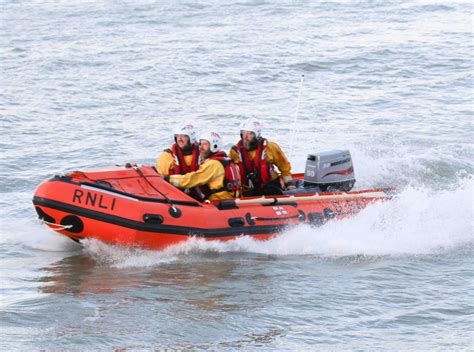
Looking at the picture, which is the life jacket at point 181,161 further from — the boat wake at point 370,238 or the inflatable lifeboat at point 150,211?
the boat wake at point 370,238

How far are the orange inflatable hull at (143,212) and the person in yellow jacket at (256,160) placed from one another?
41cm

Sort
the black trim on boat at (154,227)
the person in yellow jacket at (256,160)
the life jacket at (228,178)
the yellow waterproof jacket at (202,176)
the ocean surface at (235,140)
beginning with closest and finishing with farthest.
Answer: the ocean surface at (235,140)
the black trim on boat at (154,227)
the yellow waterproof jacket at (202,176)
the life jacket at (228,178)
the person in yellow jacket at (256,160)

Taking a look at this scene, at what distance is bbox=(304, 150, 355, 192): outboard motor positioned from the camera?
10163 mm

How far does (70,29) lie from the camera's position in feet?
69.7

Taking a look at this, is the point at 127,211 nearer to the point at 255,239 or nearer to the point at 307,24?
the point at 255,239

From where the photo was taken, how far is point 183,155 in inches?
365

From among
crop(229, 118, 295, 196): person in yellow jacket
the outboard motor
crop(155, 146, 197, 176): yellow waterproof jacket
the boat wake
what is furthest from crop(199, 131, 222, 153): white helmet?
the outboard motor

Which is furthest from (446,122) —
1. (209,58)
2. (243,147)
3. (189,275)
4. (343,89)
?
(189,275)

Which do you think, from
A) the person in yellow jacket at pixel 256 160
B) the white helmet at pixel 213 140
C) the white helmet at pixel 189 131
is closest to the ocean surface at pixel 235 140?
the person in yellow jacket at pixel 256 160

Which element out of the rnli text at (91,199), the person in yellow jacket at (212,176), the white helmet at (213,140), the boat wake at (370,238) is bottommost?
the boat wake at (370,238)

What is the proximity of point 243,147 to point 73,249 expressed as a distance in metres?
2.11

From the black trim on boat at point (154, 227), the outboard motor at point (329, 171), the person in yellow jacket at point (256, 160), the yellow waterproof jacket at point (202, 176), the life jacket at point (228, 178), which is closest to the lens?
the black trim on boat at point (154, 227)

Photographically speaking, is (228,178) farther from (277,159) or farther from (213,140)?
(277,159)

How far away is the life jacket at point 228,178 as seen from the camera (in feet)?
30.3
